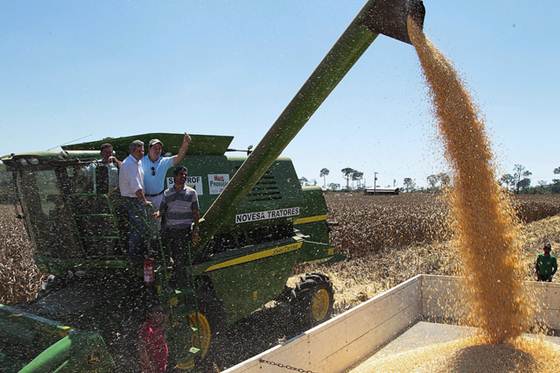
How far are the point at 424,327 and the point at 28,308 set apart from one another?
186 inches

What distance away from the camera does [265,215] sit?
6316mm

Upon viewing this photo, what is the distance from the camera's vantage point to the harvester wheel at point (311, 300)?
644cm

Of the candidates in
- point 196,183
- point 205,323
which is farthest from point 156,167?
point 205,323

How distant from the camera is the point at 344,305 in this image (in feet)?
25.5

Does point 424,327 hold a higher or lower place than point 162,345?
lower

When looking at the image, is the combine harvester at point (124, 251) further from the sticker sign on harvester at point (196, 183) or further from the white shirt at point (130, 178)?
the white shirt at point (130, 178)

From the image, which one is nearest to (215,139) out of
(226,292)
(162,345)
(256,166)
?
(256,166)

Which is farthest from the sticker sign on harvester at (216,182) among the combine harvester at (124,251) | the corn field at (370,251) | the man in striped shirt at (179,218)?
the corn field at (370,251)

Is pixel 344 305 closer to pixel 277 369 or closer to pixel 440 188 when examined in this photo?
pixel 440 188

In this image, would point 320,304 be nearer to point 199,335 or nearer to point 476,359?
point 199,335

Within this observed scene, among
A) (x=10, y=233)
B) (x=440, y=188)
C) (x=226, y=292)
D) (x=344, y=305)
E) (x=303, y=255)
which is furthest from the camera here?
(x=10, y=233)

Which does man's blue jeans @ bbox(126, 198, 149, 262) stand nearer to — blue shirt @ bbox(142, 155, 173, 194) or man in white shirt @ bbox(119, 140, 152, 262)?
man in white shirt @ bbox(119, 140, 152, 262)

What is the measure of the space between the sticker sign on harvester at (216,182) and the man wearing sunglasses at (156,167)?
878 mm

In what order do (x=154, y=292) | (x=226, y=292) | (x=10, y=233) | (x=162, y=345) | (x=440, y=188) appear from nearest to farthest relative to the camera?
(x=162, y=345), (x=154, y=292), (x=440, y=188), (x=226, y=292), (x=10, y=233)
